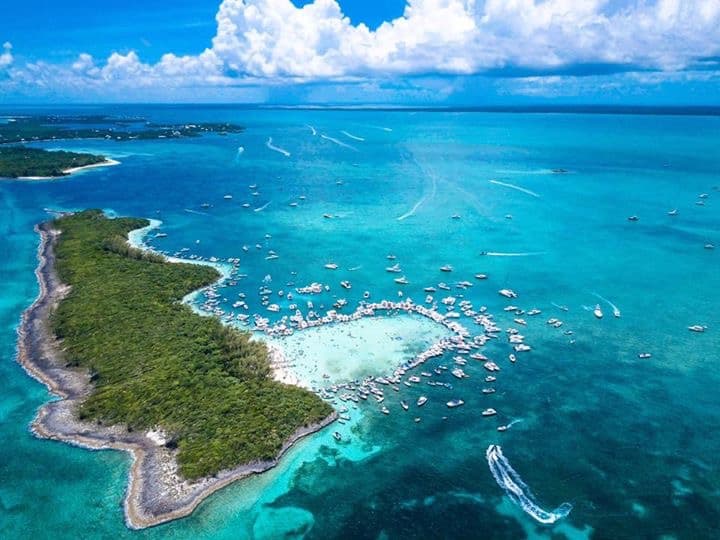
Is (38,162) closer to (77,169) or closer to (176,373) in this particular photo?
(77,169)

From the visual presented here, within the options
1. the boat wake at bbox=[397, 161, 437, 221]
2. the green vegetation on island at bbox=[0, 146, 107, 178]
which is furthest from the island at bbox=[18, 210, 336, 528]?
the green vegetation on island at bbox=[0, 146, 107, 178]

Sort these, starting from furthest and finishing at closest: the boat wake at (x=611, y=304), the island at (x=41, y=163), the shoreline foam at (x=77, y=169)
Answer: the island at (x=41, y=163)
the shoreline foam at (x=77, y=169)
the boat wake at (x=611, y=304)

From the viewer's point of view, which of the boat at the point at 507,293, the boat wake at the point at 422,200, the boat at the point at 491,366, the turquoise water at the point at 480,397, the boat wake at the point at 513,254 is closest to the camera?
the turquoise water at the point at 480,397

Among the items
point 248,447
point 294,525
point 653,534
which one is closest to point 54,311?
point 248,447

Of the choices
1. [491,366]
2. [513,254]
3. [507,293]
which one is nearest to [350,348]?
[491,366]

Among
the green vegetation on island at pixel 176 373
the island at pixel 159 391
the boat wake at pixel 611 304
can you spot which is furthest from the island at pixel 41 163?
the boat wake at pixel 611 304

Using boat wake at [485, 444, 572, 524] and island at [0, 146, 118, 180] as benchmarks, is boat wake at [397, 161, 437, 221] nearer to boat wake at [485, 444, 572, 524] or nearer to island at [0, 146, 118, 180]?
boat wake at [485, 444, 572, 524]

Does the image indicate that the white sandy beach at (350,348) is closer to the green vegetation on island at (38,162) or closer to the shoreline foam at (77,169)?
the shoreline foam at (77,169)

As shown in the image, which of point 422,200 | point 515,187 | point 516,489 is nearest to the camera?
point 516,489
